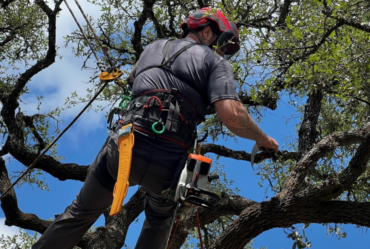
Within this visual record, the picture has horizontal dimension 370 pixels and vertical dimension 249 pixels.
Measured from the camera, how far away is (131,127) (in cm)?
410

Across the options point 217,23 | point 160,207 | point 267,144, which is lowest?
point 160,207

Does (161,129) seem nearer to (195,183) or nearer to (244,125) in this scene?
(195,183)

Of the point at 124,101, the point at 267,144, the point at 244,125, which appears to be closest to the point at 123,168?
the point at 124,101

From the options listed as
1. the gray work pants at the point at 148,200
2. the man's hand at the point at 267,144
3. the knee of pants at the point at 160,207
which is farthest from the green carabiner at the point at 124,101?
the man's hand at the point at 267,144

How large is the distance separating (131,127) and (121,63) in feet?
27.7

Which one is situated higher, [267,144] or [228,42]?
[228,42]

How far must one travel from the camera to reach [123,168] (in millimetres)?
4004

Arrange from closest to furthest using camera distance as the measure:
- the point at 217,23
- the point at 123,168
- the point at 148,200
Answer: the point at 123,168 → the point at 148,200 → the point at 217,23

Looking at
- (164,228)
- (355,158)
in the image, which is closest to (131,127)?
(164,228)

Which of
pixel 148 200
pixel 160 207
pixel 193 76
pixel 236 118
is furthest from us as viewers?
pixel 148 200

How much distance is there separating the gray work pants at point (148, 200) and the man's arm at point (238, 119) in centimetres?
50

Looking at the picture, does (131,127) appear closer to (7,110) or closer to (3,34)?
(7,110)

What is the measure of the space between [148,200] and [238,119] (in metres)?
1.20

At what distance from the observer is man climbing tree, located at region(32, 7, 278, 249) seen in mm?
4207
